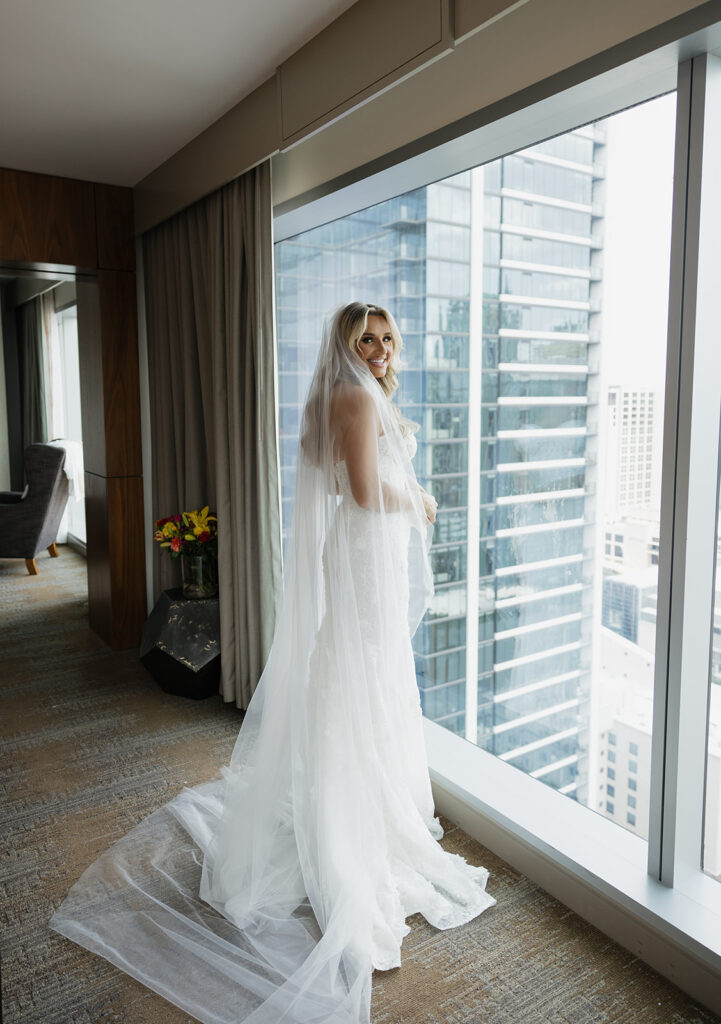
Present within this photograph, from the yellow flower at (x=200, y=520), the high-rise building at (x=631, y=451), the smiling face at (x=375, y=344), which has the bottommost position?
the yellow flower at (x=200, y=520)

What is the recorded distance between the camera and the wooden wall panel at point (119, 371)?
13.5 feet

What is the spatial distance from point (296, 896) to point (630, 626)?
130cm

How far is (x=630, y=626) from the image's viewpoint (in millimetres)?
2439

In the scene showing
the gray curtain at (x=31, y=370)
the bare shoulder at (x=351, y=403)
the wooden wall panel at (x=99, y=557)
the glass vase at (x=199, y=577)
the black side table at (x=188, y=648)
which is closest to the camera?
the bare shoulder at (x=351, y=403)

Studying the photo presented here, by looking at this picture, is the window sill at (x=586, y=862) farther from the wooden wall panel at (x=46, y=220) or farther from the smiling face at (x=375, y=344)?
the wooden wall panel at (x=46, y=220)

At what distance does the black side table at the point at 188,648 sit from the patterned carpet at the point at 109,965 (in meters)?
0.09

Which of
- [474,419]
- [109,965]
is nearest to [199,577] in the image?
[474,419]

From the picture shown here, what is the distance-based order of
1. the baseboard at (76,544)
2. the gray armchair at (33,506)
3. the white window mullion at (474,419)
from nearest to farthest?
the white window mullion at (474,419) < the gray armchair at (33,506) < the baseboard at (76,544)

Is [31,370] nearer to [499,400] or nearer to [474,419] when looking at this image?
[474,419]

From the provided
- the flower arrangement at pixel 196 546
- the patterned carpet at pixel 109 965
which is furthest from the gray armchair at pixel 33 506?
the flower arrangement at pixel 196 546

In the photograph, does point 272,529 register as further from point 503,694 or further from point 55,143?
point 55,143

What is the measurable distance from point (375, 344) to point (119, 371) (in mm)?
2432

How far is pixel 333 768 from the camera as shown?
210 cm

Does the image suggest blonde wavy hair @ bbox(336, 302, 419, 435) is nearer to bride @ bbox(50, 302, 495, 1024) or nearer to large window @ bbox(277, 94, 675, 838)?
bride @ bbox(50, 302, 495, 1024)
